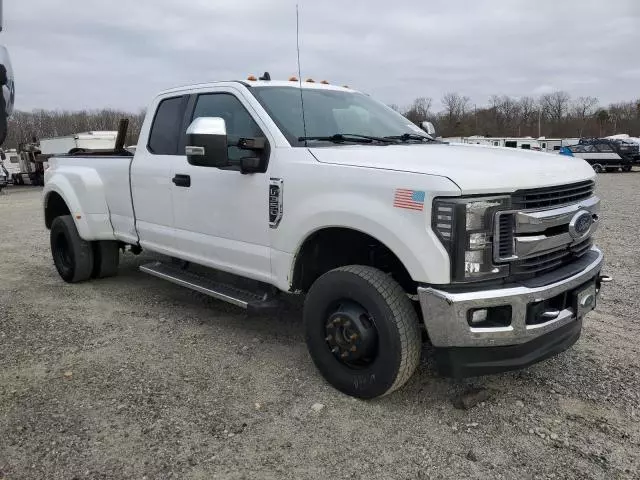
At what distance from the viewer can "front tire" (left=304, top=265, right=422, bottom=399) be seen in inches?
120

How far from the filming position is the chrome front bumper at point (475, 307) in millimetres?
2795

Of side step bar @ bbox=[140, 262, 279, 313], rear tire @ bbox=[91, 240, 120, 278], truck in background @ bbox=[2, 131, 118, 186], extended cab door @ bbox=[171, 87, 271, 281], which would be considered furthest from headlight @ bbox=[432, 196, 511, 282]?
truck in background @ bbox=[2, 131, 118, 186]

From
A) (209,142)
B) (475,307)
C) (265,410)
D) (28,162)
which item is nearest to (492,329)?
(475,307)

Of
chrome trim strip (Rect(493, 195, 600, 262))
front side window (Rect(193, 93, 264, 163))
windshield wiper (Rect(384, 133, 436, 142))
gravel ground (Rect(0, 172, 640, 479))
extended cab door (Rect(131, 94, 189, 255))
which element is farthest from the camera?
extended cab door (Rect(131, 94, 189, 255))

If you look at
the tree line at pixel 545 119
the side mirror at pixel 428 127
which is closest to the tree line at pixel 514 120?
the tree line at pixel 545 119

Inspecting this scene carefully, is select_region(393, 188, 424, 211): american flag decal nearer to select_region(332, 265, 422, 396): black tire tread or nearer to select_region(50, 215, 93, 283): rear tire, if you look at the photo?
select_region(332, 265, 422, 396): black tire tread

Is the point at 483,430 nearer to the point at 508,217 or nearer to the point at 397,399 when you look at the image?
the point at 397,399

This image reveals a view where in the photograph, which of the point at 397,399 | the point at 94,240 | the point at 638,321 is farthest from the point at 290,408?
the point at 94,240

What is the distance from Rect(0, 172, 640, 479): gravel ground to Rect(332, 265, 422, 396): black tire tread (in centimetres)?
33

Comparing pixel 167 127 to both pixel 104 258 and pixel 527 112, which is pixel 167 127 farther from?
pixel 527 112

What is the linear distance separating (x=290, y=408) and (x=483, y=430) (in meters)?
1.10

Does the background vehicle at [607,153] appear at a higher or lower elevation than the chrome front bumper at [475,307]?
higher

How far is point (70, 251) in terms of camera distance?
6051 millimetres

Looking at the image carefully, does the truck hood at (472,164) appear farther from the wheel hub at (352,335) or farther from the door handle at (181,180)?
the door handle at (181,180)
